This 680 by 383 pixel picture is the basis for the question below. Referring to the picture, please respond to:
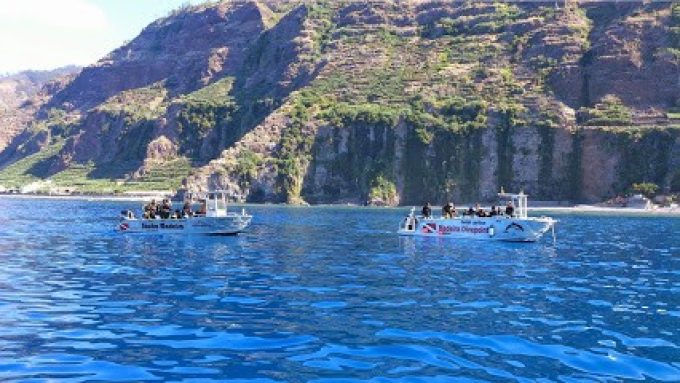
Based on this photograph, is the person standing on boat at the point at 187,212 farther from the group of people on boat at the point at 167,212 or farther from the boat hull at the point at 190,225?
the boat hull at the point at 190,225

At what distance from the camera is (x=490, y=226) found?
5869 centimetres

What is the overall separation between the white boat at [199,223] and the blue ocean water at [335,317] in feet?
57.4

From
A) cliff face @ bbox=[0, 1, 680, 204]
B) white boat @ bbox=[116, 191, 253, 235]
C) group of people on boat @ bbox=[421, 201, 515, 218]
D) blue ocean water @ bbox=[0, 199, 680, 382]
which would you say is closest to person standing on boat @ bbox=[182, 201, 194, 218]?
white boat @ bbox=[116, 191, 253, 235]

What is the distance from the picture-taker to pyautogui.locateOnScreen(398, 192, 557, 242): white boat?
187 feet

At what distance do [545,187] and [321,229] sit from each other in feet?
348

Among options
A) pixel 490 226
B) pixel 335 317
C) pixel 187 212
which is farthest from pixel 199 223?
pixel 335 317

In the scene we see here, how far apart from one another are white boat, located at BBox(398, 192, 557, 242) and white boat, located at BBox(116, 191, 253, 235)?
14.1 metres

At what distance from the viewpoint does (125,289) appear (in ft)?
92.1

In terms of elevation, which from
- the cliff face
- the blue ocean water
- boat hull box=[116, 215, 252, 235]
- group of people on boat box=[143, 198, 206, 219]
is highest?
the cliff face

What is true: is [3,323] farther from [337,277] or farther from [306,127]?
[306,127]

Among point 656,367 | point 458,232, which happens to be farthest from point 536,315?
point 458,232

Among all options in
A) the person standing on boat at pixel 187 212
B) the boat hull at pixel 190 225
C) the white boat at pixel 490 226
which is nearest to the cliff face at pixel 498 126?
the white boat at pixel 490 226

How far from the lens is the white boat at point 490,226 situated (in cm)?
5703

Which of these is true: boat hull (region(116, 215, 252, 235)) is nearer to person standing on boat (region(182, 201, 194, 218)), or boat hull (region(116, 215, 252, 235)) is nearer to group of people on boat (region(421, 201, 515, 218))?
person standing on boat (region(182, 201, 194, 218))
